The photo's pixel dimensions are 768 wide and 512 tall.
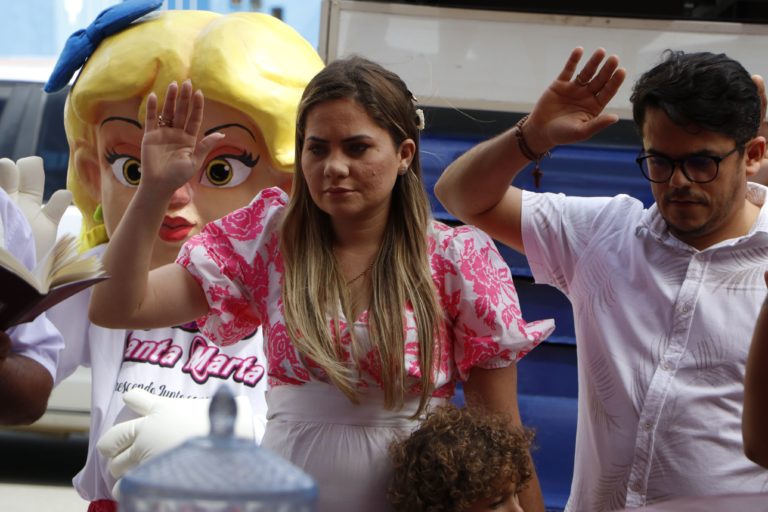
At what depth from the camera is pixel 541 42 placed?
370 cm

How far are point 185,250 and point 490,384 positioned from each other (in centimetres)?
70

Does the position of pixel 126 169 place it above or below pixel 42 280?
below

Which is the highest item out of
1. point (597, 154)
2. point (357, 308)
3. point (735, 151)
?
point (735, 151)

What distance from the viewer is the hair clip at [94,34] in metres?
3.34

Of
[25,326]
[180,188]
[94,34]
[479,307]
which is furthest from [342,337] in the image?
[94,34]

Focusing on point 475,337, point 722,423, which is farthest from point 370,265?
point 722,423

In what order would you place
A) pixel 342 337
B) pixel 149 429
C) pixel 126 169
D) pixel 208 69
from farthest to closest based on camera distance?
pixel 126 169 < pixel 208 69 < pixel 149 429 < pixel 342 337

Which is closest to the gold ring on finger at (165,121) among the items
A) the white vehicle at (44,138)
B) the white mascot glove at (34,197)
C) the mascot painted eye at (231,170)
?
the white mascot glove at (34,197)

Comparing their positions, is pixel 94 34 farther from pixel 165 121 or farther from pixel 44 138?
pixel 44 138

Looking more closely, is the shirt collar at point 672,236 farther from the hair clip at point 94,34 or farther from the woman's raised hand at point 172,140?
the hair clip at point 94,34

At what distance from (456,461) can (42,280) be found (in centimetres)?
79

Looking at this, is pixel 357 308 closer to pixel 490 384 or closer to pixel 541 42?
pixel 490 384

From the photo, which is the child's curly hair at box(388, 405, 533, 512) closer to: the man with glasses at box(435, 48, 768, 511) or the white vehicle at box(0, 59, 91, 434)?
the man with glasses at box(435, 48, 768, 511)

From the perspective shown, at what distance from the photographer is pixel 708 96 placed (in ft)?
7.23
